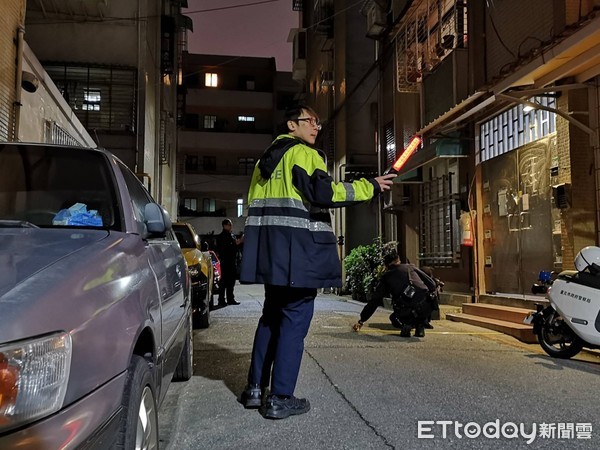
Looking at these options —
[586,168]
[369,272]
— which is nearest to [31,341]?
[586,168]

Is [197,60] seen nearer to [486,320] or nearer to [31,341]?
[486,320]

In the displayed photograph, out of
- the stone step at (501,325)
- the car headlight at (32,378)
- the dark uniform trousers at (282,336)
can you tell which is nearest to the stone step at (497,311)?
the stone step at (501,325)

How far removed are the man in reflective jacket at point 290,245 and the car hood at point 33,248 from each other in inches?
50.6

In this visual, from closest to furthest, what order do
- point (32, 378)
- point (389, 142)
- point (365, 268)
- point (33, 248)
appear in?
point (32, 378)
point (33, 248)
point (365, 268)
point (389, 142)

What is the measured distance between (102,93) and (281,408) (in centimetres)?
1476

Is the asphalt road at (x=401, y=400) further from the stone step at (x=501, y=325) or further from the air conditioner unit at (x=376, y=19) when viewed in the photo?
the air conditioner unit at (x=376, y=19)

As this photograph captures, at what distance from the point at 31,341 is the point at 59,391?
168 millimetres

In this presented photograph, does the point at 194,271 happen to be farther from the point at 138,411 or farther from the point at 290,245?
the point at 138,411

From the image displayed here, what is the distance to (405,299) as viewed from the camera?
7.43 m

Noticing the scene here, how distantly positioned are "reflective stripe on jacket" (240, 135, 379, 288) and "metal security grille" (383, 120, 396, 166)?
40.6 ft

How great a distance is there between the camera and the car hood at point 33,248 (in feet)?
5.71

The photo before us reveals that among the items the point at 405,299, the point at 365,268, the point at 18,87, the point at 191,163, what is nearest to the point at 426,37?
the point at 365,268

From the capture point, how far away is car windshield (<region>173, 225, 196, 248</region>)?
8.45m

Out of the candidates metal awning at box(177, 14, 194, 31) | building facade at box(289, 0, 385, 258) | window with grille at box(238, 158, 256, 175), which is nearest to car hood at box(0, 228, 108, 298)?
building facade at box(289, 0, 385, 258)
